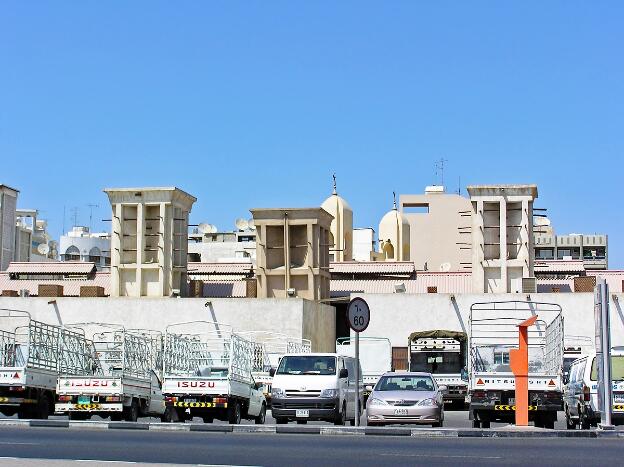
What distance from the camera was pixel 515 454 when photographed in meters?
18.0

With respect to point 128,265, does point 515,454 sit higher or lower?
lower

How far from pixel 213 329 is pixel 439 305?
10641 millimetres

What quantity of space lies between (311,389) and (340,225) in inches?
→ 2285

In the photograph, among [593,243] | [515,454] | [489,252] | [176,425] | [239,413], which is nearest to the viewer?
[515,454]

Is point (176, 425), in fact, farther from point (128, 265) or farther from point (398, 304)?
point (128, 265)

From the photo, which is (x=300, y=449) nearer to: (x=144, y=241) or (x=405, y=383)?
(x=405, y=383)

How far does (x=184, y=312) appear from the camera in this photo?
185ft

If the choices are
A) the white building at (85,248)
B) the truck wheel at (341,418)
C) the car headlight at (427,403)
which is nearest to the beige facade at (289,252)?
the truck wheel at (341,418)

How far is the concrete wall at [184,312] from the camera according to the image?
55.4 m

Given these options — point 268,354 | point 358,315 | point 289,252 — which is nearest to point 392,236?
point 289,252

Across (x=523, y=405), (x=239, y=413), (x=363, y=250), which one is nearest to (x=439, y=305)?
(x=239, y=413)

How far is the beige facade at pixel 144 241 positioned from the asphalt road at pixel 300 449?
1479 inches

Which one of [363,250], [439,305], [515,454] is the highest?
[363,250]

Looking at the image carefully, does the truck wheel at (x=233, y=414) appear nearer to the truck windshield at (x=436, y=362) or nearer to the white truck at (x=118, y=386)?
the white truck at (x=118, y=386)
